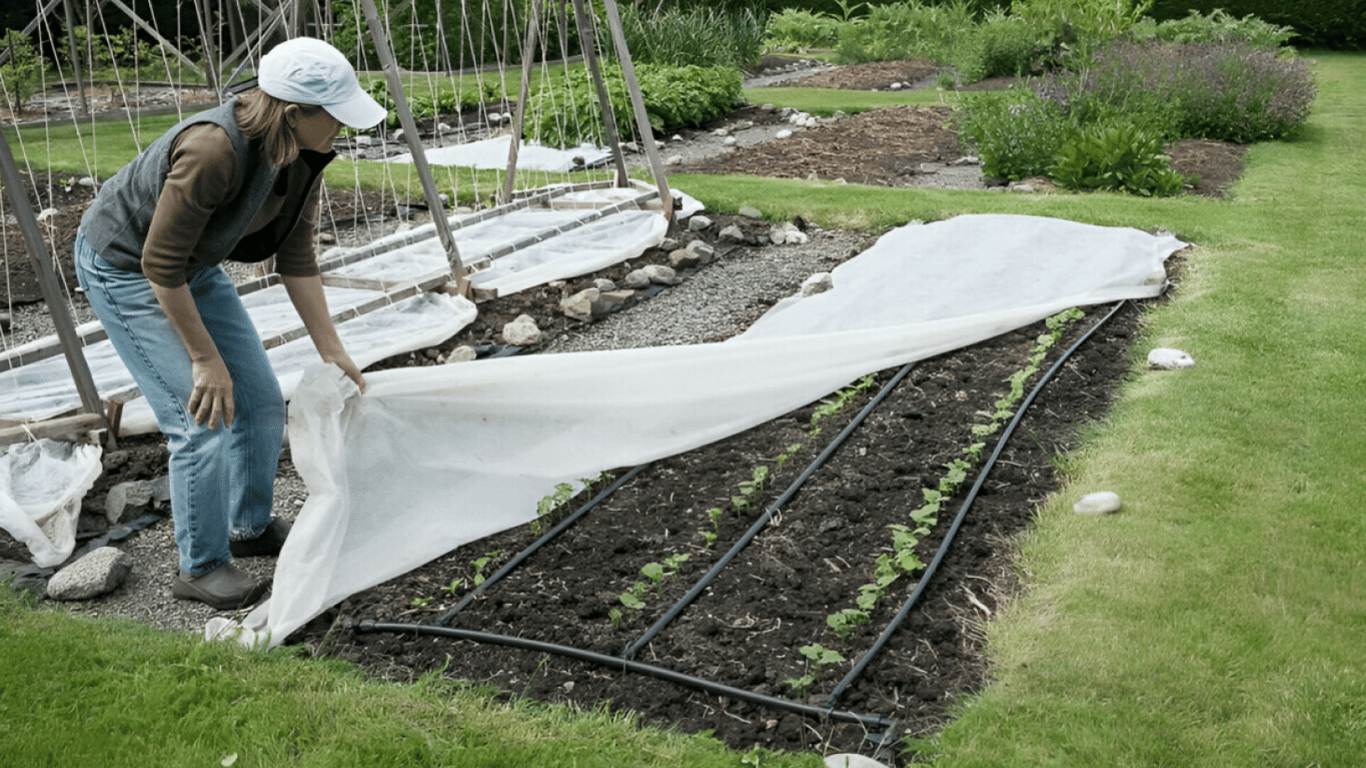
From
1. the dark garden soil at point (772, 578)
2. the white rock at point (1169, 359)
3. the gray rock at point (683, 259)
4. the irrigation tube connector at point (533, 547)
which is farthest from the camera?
the gray rock at point (683, 259)

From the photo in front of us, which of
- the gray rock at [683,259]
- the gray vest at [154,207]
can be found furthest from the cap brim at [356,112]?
the gray rock at [683,259]

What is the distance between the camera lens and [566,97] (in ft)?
29.8

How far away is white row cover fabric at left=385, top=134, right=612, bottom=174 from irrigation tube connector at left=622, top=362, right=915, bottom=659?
4673 millimetres

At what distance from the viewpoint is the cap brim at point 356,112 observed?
2188 mm

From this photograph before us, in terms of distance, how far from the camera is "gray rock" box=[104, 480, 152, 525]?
3154 millimetres

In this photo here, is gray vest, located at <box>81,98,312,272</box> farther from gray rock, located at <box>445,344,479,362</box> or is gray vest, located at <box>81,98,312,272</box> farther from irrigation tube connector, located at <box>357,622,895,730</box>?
gray rock, located at <box>445,344,479,362</box>

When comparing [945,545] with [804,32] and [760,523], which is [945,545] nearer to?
[760,523]

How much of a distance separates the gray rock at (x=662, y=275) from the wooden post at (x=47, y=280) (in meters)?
2.71

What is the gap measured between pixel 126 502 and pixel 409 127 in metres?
2.22

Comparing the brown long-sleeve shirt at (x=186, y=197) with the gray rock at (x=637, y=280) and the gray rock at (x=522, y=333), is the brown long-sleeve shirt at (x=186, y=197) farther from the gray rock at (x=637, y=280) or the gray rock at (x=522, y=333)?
the gray rock at (x=637, y=280)

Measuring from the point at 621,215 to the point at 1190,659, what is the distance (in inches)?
180

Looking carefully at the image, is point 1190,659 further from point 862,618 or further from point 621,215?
point 621,215

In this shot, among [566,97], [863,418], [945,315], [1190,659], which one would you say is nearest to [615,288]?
[945,315]

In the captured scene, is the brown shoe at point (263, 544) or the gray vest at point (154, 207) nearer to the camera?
the gray vest at point (154, 207)
